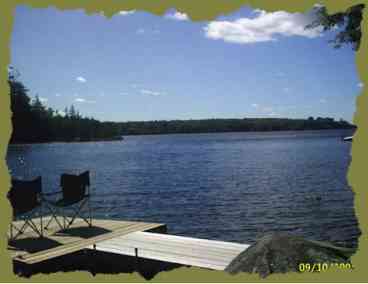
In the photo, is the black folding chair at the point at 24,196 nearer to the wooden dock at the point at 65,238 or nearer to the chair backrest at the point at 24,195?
the chair backrest at the point at 24,195

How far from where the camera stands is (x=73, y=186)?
732cm

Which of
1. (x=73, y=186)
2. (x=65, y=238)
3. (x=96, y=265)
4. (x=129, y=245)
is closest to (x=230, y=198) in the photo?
(x=73, y=186)

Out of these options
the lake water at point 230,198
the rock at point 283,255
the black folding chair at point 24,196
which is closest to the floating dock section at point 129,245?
the black folding chair at point 24,196

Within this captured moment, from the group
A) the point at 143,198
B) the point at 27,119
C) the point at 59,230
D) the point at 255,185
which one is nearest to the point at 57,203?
the point at 59,230

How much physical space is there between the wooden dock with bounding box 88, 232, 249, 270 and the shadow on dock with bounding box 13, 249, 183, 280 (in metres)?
0.09

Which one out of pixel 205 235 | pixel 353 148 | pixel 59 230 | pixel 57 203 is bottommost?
pixel 205 235

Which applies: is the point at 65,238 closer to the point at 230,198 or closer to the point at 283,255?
the point at 283,255

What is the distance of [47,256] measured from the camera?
5812 millimetres

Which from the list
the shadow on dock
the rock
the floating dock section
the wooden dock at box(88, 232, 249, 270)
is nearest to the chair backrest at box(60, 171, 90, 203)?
the floating dock section

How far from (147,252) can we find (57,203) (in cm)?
196

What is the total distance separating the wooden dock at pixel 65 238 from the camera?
19.5 ft

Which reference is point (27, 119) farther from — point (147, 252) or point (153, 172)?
point (153, 172)

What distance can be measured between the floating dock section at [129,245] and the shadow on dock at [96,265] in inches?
2.4

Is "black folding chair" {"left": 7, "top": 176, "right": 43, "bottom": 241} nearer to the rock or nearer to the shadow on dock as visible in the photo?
the shadow on dock
